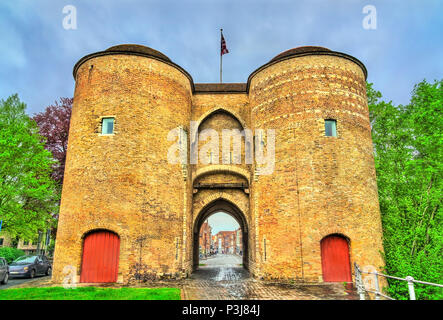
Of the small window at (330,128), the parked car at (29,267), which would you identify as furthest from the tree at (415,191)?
the parked car at (29,267)

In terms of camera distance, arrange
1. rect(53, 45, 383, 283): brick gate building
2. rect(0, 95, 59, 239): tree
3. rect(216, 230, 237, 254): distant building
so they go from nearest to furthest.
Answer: rect(53, 45, 383, 283): brick gate building < rect(0, 95, 59, 239): tree < rect(216, 230, 237, 254): distant building

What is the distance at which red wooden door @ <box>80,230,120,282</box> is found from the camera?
478 inches

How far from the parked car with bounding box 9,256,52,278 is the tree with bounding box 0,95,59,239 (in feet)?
7.77

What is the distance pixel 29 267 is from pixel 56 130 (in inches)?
380

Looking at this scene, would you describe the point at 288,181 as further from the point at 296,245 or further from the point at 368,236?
the point at 368,236

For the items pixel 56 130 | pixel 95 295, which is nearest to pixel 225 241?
pixel 56 130

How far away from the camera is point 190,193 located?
1605 centimetres

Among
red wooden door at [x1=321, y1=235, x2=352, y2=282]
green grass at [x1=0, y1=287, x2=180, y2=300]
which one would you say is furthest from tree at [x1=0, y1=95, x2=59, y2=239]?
red wooden door at [x1=321, y1=235, x2=352, y2=282]

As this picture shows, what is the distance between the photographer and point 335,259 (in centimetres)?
1239

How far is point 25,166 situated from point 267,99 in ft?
50.0

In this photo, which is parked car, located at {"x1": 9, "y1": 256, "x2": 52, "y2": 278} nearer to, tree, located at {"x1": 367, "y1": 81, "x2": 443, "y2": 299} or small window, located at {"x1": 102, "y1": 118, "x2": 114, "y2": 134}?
small window, located at {"x1": 102, "y1": 118, "x2": 114, "y2": 134}

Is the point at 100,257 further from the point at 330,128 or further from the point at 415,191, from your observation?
the point at 415,191

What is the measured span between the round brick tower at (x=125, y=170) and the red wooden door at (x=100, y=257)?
0.09 metres
